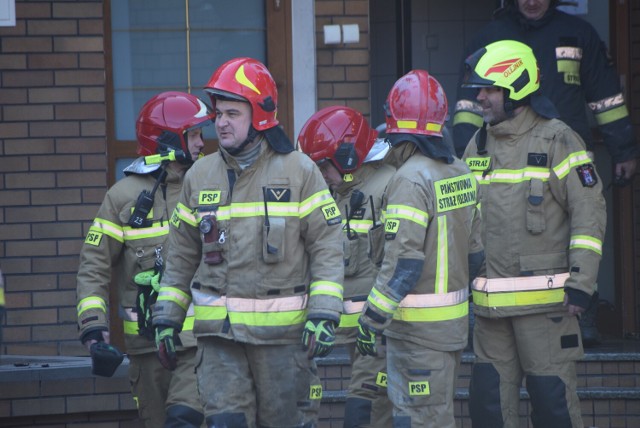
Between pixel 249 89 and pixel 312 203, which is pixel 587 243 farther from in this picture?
pixel 249 89

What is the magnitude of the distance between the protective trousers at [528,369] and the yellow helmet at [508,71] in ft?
3.97

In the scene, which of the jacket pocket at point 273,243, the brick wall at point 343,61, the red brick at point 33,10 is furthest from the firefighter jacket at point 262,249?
the red brick at point 33,10

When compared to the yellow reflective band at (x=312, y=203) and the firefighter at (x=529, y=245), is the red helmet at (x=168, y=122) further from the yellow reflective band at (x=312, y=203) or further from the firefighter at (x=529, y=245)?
the firefighter at (x=529, y=245)

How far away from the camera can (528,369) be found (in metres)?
6.99

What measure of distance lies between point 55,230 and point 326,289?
2.98 m

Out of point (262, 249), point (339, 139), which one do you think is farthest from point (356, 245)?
point (262, 249)

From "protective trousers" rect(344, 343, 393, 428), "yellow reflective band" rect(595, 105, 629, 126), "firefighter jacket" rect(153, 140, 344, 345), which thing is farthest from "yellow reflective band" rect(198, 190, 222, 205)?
"yellow reflective band" rect(595, 105, 629, 126)

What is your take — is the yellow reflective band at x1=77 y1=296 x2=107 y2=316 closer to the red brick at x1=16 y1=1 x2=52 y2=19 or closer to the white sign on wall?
the white sign on wall

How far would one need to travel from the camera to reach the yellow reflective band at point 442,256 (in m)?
6.41

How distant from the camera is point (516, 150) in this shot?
23.2 ft

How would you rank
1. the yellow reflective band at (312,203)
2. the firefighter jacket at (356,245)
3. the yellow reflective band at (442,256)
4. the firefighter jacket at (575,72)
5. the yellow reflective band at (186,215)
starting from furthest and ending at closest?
the firefighter jacket at (575,72)
the firefighter jacket at (356,245)
the yellow reflective band at (442,256)
the yellow reflective band at (186,215)
the yellow reflective band at (312,203)

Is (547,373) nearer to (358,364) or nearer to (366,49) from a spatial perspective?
(358,364)

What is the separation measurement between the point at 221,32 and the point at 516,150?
2.59m

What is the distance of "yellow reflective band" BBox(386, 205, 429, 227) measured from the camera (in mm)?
6301
